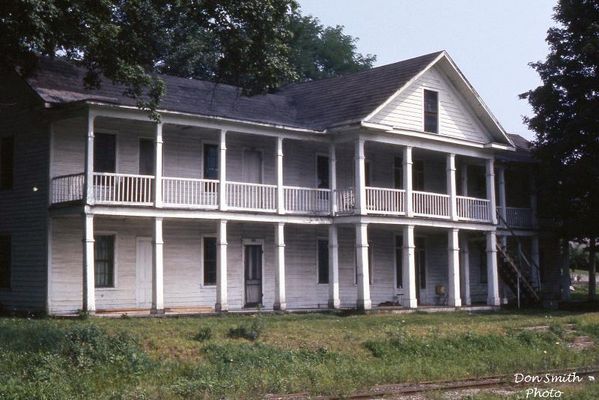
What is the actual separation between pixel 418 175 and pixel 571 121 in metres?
6.20

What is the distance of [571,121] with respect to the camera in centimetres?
3256

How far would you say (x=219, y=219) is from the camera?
84.7 ft

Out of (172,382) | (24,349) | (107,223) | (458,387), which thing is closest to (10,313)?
(107,223)

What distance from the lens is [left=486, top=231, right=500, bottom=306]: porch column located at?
32375 millimetres

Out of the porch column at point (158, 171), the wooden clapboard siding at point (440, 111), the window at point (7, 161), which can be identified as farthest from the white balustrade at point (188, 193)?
the wooden clapboard siding at point (440, 111)

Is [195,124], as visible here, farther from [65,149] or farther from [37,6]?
[37,6]

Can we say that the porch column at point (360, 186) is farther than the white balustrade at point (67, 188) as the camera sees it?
Yes

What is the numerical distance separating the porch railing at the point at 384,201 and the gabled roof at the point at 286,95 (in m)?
2.75

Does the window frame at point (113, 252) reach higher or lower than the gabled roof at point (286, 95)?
lower

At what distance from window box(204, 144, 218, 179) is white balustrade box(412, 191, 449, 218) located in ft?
23.7

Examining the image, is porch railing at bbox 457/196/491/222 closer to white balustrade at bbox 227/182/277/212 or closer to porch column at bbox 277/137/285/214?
porch column at bbox 277/137/285/214

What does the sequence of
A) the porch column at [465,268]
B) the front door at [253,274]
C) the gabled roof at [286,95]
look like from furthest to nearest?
the porch column at [465,268], the front door at [253,274], the gabled roof at [286,95]

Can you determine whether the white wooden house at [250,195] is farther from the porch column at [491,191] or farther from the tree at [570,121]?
the tree at [570,121]

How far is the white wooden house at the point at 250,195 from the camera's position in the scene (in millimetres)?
24578
